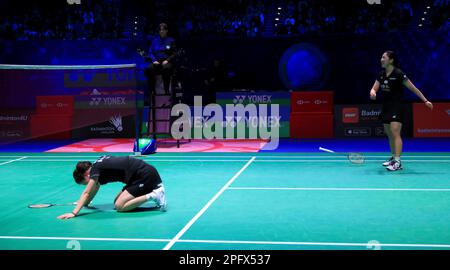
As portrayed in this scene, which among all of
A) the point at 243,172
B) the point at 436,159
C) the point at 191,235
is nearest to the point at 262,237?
the point at 191,235

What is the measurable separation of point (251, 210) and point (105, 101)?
440 inches

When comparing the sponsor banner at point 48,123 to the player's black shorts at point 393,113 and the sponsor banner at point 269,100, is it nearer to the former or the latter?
the sponsor banner at point 269,100

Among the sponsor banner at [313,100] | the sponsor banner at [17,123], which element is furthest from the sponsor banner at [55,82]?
the sponsor banner at [313,100]

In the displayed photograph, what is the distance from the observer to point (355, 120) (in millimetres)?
17547

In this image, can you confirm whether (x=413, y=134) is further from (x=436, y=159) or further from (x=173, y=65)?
(x=173, y=65)

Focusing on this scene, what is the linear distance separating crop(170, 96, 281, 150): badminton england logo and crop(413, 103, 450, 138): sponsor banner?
3961 millimetres

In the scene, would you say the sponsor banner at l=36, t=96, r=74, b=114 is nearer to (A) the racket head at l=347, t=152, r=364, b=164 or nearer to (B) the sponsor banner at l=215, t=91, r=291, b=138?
(B) the sponsor banner at l=215, t=91, r=291, b=138

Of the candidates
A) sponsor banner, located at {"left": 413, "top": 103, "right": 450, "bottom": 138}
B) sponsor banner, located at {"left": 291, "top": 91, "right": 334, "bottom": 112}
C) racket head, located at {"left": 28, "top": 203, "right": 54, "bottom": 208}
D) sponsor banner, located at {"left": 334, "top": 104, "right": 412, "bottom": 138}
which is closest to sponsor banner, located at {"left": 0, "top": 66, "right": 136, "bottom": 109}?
sponsor banner, located at {"left": 291, "top": 91, "right": 334, "bottom": 112}

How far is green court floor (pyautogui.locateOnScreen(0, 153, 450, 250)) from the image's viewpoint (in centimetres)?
648

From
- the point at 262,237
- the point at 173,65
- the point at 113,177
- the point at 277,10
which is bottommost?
the point at 262,237

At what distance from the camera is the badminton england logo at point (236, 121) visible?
1744 cm

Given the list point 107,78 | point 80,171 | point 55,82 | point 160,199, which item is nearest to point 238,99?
point 107,78

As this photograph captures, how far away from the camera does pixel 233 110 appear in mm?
17656

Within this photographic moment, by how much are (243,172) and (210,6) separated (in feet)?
36.8
